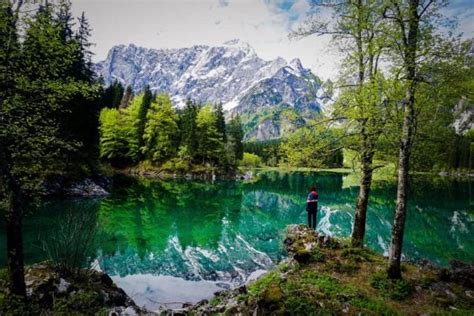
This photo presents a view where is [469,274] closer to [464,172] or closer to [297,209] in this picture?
[297,209]

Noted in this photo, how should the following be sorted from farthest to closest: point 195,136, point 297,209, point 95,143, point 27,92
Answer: point 195,136 < point 95,143 < point 297,209 < point 27,92

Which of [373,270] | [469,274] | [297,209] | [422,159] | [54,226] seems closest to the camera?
[469,274]

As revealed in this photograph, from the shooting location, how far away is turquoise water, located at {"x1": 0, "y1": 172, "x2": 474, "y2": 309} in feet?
51.6

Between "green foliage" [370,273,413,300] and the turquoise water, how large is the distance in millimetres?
4750

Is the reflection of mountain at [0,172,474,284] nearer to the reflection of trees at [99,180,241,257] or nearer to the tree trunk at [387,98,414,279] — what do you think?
the reflection of trees at [99,180,241,257]

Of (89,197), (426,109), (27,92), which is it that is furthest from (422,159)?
(89,197)

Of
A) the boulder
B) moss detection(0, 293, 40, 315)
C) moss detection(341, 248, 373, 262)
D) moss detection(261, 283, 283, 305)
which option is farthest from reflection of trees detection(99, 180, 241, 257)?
moss detection(261, 283, 283, 305)

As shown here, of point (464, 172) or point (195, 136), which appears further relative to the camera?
point (464, 172)

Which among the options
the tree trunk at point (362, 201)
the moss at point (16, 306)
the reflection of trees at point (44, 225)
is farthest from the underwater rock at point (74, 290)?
the tree trunk at point (362, 201)

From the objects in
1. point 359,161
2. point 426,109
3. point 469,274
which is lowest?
point 469,274

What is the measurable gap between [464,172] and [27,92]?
156022mm

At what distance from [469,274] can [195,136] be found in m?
62.8

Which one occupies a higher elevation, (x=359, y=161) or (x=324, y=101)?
(x=324, y=101)

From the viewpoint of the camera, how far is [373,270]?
1241 centimetres
